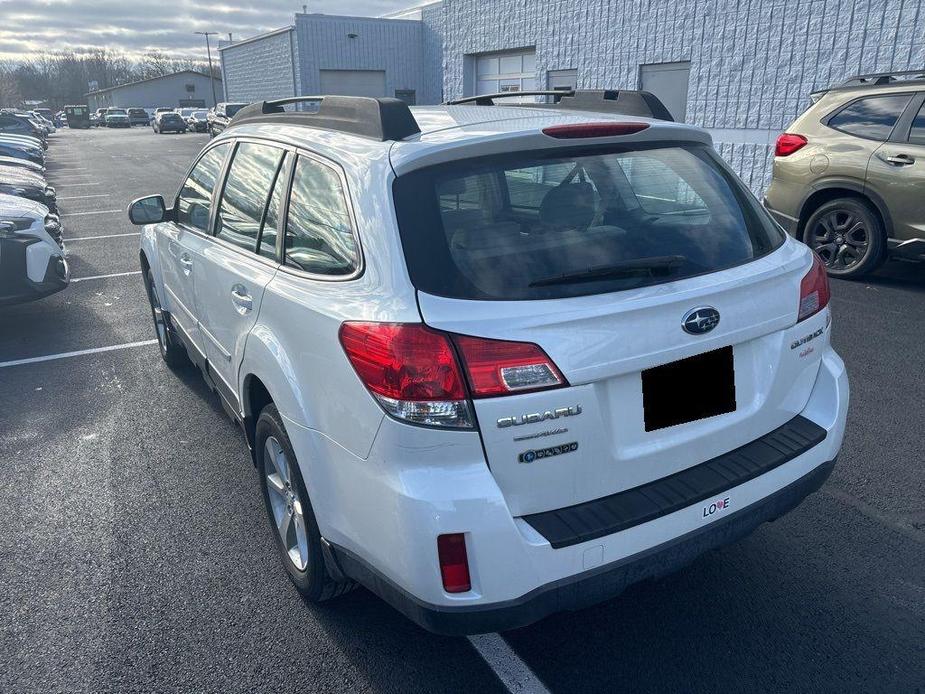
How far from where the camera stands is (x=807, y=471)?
8.62 ft

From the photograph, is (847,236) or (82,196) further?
(82,196)

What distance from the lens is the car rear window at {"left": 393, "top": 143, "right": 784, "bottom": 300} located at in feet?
7.20

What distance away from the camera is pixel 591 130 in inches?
99.2

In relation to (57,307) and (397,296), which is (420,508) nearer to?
(397,296)

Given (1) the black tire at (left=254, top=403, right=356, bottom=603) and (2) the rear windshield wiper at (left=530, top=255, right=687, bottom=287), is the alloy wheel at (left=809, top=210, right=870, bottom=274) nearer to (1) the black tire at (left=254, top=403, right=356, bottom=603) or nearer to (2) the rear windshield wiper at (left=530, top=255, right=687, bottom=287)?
(2) the rear windshield wiper at (left=530, top=255, right=687, bottom=287)

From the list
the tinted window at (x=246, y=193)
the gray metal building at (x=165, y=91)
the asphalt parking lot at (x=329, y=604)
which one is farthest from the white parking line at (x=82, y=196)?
the gray metal building at (x=165, y=91)

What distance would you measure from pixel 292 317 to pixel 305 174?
0.61 meters

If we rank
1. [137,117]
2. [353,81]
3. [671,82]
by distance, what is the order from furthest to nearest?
[137,117] < [353,81] < [671,82]

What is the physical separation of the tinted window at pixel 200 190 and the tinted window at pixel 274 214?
0.95m

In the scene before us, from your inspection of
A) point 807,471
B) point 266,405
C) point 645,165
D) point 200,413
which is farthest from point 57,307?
point 807,471

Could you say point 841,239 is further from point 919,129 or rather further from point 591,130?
point 591,130

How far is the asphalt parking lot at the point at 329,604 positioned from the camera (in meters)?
2.54

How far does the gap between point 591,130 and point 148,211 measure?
297cm

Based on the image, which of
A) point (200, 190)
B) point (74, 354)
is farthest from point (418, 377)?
point (74, 354)
